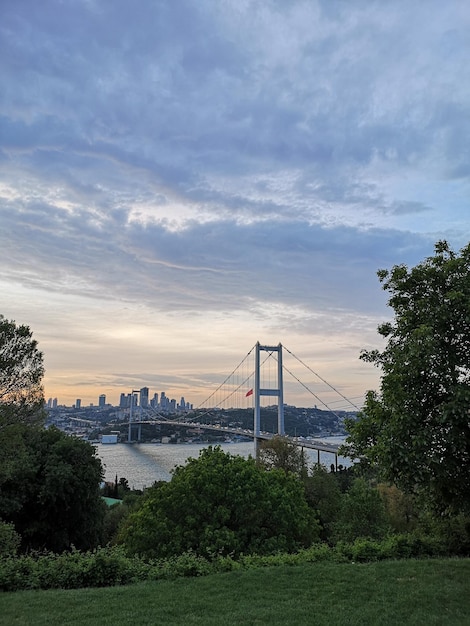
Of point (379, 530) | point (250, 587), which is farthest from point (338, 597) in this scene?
point (379, 530)

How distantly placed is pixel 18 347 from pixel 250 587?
6461 millimetres

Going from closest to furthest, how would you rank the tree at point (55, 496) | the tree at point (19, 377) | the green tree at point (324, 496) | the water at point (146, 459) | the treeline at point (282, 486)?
the treeline at point (282, 486), the tree at point (19, 377), the tree at point (55, 496), the green tree at point (324, 496), the water at point (146, 459)

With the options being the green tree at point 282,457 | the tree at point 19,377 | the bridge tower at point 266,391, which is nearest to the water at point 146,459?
the bridge tower at point 266,391

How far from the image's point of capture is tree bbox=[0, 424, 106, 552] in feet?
48.1

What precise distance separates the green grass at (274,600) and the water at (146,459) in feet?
80.9

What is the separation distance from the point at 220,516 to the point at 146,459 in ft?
151

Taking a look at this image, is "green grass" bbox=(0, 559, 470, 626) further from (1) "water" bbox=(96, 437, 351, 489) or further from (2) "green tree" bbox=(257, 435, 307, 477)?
(1) "water" bbox=(96, 437, 351, 489)

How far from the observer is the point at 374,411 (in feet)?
19.4

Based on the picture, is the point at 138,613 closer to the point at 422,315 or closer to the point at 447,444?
the point at 447,444

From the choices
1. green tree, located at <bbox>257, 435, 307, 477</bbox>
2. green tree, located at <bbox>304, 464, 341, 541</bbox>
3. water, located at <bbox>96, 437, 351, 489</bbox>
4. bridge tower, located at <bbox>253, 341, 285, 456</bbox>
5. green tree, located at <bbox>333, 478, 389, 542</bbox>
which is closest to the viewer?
green tree, located at <bbox>333, 478, 389, 542</bbox>

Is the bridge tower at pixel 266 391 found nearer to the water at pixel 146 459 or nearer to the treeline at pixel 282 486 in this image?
the water at pixel 146 459

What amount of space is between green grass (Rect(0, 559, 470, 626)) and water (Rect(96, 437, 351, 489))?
80.9ft

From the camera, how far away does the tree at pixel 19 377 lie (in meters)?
9.27

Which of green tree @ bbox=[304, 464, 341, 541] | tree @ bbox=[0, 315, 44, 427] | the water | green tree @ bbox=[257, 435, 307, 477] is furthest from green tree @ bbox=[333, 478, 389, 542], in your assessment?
the water
